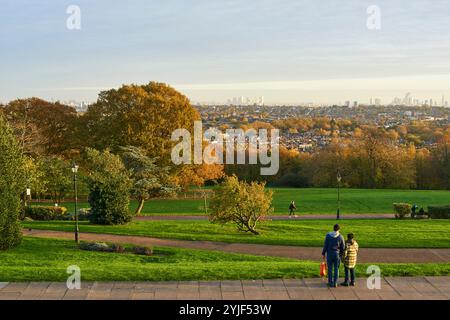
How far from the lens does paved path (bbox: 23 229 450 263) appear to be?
22.7 m

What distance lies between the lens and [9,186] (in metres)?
21.3

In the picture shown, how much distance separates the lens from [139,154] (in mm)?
42312

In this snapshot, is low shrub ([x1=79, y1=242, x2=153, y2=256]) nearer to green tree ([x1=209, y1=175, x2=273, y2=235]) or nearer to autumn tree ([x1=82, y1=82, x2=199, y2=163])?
green tree ([x1=209, y1=175, x2=273, y2=235])

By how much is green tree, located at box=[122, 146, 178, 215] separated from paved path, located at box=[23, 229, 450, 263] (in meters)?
12.1

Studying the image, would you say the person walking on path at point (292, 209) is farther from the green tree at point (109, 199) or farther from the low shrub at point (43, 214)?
the low shrub at point (43, 214)

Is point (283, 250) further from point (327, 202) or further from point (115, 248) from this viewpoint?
point (327, 202)

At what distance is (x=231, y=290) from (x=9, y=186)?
1267 centimetres

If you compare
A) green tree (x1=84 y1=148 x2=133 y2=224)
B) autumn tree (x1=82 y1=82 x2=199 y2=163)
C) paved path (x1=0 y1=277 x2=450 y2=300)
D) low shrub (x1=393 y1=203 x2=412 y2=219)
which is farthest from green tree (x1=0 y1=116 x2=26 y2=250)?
low shrub (x1=393 y1=203 x2=412 y2=219)

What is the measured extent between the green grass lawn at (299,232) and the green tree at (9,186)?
26.0 feet

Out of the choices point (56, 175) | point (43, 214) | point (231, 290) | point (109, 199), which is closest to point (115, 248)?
point (109, 199)

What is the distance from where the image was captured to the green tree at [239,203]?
28.9 metres

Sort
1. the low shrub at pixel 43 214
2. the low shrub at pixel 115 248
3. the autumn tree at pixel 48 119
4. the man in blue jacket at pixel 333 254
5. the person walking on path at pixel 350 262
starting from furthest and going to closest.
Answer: the autumn tree at pixel 48 119 < the low shrub at pixel 43 214 < the low shrub at pixel 115 248 < the person walking on path at pixel 350 262 < the man in blue jacket at pixel 333 254

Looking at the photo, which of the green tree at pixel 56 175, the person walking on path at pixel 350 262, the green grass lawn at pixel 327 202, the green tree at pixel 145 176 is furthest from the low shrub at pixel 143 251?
the green tree at pixel 56 175
